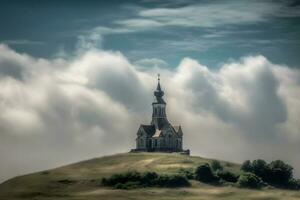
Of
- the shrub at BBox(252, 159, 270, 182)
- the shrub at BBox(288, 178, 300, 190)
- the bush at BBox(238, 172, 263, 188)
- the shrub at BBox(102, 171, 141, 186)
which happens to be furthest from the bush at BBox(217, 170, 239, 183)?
the shrub at BBox(102, 171, 141, 186)

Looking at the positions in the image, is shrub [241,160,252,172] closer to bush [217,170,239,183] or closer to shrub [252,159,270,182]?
shrub [252,159,270,182]

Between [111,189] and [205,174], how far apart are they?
2495cm

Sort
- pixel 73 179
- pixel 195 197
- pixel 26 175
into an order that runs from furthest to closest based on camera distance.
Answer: pixel 26 175 → pixel 73 179 → pixel 195 197

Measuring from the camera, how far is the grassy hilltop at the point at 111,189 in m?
149

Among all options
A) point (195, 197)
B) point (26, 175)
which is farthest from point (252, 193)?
point (26, 175)

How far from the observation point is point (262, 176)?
173000 millimetres

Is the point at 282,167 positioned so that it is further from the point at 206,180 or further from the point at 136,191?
the point at 136,191

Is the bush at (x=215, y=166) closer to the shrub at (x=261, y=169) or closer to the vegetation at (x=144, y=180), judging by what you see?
the shrub at (x=261, y=169)

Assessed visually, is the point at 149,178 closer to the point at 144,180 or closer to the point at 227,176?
the point at 144,180

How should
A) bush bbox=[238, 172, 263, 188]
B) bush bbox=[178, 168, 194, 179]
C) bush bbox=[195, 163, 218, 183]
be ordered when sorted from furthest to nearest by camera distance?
bush bbox=[178, 168, 194, 179]
bush bbox=[195, 163, 218, 183]
bush bbox=[238, 172, 263, 188]

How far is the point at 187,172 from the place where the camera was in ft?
557

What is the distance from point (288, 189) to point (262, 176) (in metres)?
7.44

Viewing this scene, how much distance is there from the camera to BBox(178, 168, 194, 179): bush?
549 ft

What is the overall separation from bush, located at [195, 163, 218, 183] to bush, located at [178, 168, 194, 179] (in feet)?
4.94
